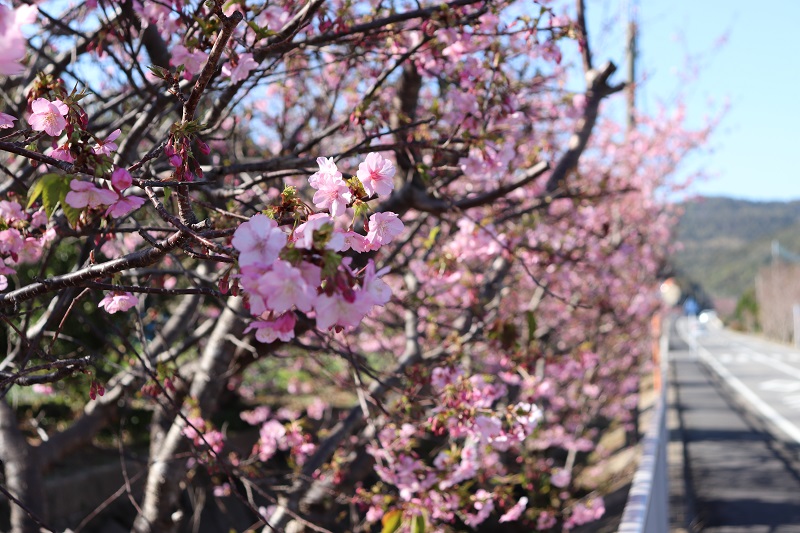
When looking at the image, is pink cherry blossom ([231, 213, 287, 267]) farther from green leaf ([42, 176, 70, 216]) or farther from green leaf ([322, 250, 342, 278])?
green leaf ([42, 176, 70, 216])

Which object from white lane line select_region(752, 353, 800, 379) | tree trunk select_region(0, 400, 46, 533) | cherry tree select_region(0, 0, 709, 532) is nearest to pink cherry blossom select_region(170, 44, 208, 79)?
cherry tree select_region(0, 0, 709, 532)

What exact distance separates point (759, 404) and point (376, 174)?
16.9 metres

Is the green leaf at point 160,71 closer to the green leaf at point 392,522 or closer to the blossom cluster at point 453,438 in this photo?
the blossom cluster at point 453,438

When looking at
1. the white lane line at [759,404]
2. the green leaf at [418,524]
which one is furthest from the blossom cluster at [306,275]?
the white lane line at [759,404]

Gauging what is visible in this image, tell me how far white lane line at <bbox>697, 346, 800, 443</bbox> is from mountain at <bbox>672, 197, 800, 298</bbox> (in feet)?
360

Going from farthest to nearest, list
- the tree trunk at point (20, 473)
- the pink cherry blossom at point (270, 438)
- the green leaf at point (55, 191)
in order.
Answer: the pink cherry blossom at point (270, 438) < the tree trunk at point (20, 473) < the green leaf at point (55, 191)

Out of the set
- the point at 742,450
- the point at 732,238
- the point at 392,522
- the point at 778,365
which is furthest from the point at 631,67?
the point at 732,238

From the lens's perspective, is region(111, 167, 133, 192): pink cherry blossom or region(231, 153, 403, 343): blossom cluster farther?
region(111, 167, 133, 192): pink cherry blossom

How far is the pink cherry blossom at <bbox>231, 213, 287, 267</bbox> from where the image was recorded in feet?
3.49

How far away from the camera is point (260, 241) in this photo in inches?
42.5

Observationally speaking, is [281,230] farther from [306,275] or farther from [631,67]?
[631,67]

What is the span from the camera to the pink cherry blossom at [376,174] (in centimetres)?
151

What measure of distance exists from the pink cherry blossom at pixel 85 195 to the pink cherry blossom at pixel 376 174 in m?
0.53

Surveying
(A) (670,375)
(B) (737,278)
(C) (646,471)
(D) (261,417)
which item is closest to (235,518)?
(D) (261,417)
